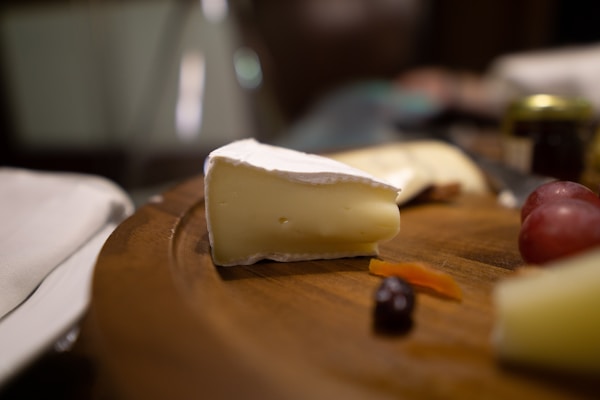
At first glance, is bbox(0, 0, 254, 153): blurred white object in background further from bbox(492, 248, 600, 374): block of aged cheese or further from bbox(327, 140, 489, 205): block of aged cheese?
bbox(492, 248, 600, 374): block of aged cheese

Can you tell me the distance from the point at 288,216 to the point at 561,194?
318mm

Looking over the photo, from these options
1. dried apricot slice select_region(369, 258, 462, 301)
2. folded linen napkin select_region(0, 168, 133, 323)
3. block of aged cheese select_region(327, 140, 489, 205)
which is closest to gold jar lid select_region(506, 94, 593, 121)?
block of aged cheese select_region(327, 140, 489, 205)

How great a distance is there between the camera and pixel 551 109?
2.96ft

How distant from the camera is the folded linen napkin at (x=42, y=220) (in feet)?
1.79

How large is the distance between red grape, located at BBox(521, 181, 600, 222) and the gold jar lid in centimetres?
39

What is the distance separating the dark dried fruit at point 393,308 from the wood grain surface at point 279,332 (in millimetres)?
12

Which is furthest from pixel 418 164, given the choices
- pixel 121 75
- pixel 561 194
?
pixel 121 75

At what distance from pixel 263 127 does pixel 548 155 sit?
1.70m

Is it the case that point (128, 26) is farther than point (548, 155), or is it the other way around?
point (128, 26)

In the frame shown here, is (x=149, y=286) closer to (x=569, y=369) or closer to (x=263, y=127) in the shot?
(x=569, y=369)

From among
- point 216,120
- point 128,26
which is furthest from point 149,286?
point 128,26

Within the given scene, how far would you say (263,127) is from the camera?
2469 mm

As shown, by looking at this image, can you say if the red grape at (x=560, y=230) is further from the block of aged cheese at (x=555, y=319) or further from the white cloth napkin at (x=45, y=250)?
the white cloth napkin at (x=45, y=250)

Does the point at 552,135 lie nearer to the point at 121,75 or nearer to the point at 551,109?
the point at 551,109
